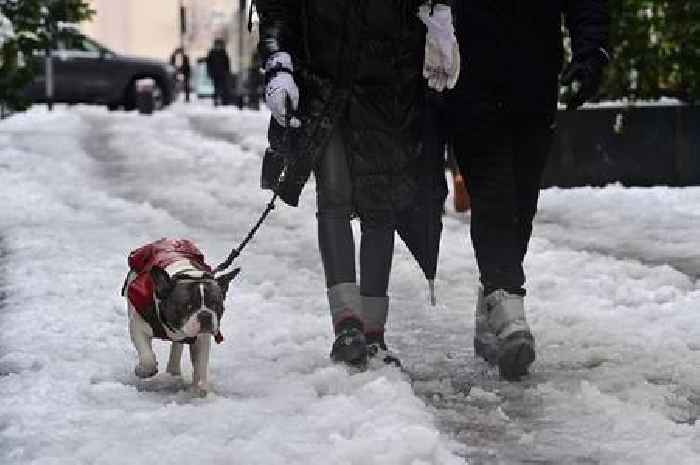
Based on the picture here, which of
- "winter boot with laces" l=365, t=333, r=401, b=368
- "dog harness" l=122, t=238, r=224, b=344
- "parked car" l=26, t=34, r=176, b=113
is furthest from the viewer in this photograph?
"parked car" l=26, t=34, r=176, b=113

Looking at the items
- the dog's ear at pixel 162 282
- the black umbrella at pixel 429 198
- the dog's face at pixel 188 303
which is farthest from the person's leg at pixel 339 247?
the dog's ear at pixel 162 282

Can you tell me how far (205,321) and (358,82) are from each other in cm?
109

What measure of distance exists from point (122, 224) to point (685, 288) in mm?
4044

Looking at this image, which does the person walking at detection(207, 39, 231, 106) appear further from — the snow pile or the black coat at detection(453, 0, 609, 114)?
the black coat at detection(453, 0, 609, 114)

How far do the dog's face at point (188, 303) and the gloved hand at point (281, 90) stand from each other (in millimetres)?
663

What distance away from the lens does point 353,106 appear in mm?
4344

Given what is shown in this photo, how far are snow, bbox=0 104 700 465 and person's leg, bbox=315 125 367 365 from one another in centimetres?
13

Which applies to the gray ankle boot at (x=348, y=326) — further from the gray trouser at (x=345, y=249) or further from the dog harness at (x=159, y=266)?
the dog harness at (x=159, y=266)

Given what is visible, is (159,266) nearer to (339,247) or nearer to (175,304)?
(175,304)

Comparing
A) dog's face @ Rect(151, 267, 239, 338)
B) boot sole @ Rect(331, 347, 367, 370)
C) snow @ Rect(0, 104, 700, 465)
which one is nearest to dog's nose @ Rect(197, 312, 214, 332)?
dog's face @ Rect(151, 267, 239, 338)

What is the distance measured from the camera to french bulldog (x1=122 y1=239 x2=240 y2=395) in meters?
3.76

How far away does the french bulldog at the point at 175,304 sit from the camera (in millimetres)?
3762

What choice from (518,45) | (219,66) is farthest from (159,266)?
(219,66)

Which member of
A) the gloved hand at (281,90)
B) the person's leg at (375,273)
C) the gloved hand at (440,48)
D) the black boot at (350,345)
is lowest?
the black boot at (350,345)
